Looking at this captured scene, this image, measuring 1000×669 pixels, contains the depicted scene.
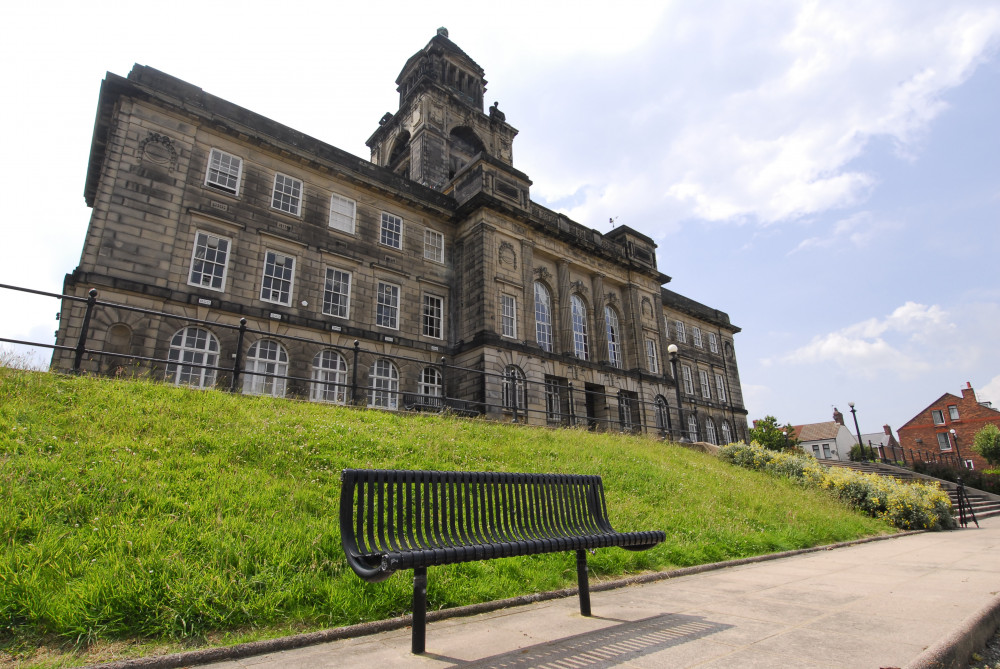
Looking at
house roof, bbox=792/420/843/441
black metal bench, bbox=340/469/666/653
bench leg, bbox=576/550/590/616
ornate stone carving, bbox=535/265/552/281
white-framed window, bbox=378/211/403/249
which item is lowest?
bench leg, bbox=576/550/590/616

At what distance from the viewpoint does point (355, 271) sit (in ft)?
62.8

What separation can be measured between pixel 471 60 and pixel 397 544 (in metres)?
34.9

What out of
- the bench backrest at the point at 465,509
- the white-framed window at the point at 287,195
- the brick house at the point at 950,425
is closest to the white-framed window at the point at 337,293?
the white-framed window at the point at 287,195

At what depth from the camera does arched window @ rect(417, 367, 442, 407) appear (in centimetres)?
1914

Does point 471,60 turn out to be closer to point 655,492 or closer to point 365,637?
point 655,492

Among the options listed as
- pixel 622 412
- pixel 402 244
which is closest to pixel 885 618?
pixel 402 244

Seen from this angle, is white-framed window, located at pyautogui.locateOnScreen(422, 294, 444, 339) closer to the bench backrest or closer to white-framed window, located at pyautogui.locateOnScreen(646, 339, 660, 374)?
white-framed window, located at pyautogui.locateOnScreen(646, 339, 660, 374)

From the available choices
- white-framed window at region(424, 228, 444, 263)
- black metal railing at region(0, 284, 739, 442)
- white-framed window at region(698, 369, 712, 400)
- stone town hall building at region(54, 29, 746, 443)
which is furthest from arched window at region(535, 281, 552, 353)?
white-framed window at region(698, 369, 712, 400)

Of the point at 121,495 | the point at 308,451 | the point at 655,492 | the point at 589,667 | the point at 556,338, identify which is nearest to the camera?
the point at 589,667

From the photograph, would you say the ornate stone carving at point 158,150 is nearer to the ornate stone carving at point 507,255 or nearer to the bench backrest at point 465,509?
the ornate stone carving at point 507,255

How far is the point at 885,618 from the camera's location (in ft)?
12.1

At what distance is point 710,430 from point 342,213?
27.4 m

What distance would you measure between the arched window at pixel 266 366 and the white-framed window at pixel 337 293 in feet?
7.68

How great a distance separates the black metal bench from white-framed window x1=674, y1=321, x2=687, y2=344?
3186cm
